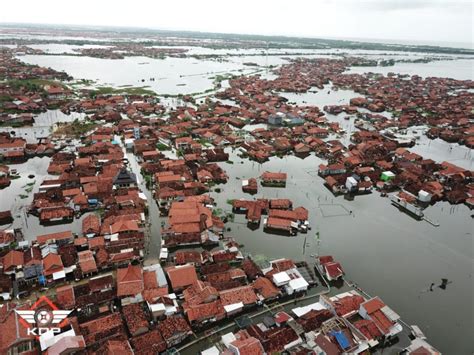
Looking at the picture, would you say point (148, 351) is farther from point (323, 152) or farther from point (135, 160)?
point (323, 152)

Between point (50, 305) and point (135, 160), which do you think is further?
point (135, 160)

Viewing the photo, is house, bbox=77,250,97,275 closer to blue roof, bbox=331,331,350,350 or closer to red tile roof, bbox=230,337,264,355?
red tile roof, bbox=230,337,264,355

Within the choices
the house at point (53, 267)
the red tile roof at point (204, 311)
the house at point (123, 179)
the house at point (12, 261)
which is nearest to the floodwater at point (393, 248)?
the red tile roof at point (204, 311)

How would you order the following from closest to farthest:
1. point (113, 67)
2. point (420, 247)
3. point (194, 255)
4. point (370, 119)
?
point (194, 255) < point (420, 247) < point (370, 119) < point (113, 67)

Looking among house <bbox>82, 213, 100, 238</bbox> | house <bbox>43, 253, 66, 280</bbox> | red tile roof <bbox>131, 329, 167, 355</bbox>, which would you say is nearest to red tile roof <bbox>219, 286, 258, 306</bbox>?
red tile roof <bbox>131, 329, 167, 355</bbox>

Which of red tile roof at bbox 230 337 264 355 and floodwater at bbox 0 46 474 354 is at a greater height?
red tile roof at bbox 230 337 264 355

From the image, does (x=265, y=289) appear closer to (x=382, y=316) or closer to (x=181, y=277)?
(x=181, y=277)

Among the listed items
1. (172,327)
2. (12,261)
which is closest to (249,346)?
(172,327)

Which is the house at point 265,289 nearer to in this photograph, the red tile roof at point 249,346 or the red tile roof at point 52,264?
the red tile roof at point 249,346

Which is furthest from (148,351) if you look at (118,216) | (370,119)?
(370,119)
